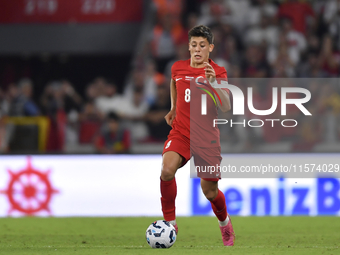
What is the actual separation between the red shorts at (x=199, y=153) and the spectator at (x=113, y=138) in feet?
10.5

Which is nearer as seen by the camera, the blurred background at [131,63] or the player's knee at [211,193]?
the player's knee at [211,193]

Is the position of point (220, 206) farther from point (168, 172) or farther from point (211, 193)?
point (168, 172)

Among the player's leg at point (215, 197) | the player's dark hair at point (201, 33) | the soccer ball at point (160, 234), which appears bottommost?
the soccer ball at point (160, 234)

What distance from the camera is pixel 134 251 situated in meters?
4.75

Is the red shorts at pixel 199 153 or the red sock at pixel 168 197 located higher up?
the red shorts at pixel 199 153

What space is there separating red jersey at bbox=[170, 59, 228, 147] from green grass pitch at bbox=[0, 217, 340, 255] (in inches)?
36.7

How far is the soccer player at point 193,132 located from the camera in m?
Result: 4.85

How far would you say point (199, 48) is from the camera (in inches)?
191

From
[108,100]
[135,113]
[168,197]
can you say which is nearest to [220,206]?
[168,197]

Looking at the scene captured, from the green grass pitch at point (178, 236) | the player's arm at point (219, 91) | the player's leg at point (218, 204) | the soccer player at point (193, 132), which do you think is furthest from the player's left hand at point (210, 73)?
the green grass pitch at point (178, 236)

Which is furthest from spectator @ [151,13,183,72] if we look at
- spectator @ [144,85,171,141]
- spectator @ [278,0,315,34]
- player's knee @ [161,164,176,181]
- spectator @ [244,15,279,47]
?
player's knee @ [161,164,176,181]

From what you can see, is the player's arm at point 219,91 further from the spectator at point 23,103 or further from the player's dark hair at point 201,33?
the spectator at point 23,103

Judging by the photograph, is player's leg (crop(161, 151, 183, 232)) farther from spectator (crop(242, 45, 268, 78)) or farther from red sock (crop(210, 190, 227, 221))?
spectator (crop(242, 45, 268, 78))

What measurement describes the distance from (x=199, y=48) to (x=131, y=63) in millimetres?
6736
